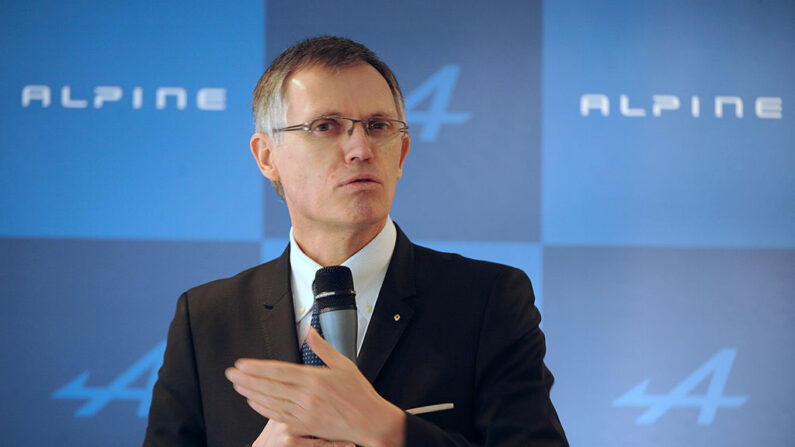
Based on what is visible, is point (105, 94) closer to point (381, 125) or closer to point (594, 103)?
point (381, 125)

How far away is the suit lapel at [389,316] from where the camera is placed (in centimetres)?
152

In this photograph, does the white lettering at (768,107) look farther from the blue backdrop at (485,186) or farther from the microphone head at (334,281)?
the microphone head at (334,281)

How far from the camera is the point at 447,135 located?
339cm

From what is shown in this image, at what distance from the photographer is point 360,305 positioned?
65.0 inches

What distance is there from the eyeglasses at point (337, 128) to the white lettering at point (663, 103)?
219 cm

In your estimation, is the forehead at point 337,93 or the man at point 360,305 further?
the forehead at point 337,93

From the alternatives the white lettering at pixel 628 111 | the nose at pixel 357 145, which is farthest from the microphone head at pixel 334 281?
the white lettering at pixel 628 111

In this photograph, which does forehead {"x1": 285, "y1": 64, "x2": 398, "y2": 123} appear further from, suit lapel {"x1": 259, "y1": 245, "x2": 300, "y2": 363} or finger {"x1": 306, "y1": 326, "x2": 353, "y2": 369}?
finger {"x1": 306, "y1": 326, "x2": 353, "y2": 369}

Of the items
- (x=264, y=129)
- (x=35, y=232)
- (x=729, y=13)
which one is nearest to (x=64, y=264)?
(x=35, y=232)

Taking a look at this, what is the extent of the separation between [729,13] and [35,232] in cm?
374

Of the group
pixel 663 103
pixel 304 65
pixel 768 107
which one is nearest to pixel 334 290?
pixel 304 65

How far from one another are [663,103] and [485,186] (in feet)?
3.35

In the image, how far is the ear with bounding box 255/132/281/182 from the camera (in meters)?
1.85

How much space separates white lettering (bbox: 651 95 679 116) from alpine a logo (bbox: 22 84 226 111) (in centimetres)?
222
